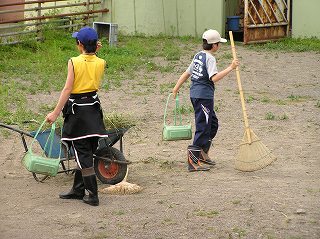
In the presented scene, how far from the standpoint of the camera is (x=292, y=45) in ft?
61.5

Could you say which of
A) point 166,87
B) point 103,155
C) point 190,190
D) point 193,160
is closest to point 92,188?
point 103,155

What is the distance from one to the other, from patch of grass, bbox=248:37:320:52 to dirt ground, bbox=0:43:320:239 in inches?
211

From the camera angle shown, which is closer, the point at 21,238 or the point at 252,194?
the point at 21,238

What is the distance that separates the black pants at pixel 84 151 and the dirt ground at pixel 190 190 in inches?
15.6

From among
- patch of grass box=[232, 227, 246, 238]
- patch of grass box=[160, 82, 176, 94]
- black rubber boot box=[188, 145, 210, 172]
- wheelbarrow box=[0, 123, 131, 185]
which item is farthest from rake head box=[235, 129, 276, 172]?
patch of grass box=[160, 82, 176, 94]

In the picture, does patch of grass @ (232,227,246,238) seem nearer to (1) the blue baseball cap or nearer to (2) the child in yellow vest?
(2) the child in yellow vest

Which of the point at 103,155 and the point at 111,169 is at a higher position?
the point at 103,155

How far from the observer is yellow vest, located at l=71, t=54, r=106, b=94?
766 cm

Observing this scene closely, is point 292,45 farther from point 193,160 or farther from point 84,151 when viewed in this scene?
point 84,151

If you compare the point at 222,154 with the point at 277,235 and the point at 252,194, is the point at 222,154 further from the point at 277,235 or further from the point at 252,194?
the point at 277,235

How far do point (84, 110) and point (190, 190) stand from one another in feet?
4.30

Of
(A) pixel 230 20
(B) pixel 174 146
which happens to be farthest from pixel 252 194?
(A) pixel 230 20

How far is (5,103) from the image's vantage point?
12.8m

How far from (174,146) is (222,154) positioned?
0.74 meters
